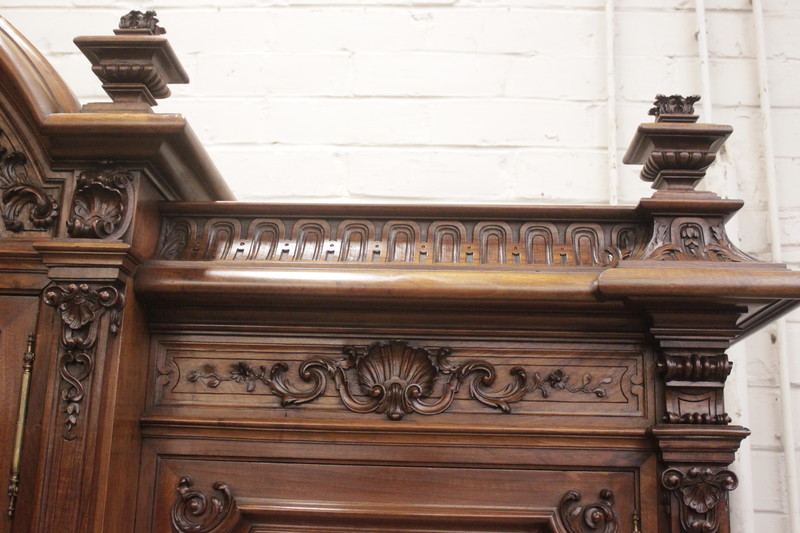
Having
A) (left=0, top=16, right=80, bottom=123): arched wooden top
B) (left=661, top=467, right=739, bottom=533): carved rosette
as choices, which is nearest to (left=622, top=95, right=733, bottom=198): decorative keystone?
(left=661, top=467, right=739, bottom=533): carved rosette

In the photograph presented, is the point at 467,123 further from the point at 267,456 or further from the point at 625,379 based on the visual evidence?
the point at 267,456

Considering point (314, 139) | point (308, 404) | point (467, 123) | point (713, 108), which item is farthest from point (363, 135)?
point (308, 404)

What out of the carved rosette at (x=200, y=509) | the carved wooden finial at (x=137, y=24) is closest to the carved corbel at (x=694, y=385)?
the carved rosette at (x=200, y=509)

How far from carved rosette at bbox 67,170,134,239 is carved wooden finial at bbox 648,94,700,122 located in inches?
27.6

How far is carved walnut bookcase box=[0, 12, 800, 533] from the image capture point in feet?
2.78

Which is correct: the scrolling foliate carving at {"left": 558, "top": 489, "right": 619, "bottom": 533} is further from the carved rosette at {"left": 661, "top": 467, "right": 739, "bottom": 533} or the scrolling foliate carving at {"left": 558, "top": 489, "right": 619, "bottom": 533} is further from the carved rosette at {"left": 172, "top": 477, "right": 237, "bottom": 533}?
the carved rosette at {"left": 172, "top": 477, "right": 237, "bottom": 533}

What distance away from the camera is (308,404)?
91 centimetres

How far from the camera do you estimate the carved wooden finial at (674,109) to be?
96 cm

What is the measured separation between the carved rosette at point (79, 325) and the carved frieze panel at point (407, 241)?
0.12 metres

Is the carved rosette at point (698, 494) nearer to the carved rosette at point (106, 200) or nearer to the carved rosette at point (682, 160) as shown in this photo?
the carved rosette at point (682, 160)

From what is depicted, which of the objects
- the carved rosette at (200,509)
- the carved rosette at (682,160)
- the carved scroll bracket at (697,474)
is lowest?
the carved rosette at (200,509)

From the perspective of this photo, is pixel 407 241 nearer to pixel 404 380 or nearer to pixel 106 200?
pixel 404 380

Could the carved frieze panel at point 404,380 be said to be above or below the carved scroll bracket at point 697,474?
above

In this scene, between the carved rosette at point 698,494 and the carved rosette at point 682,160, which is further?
the carved rosette at point 682,160
